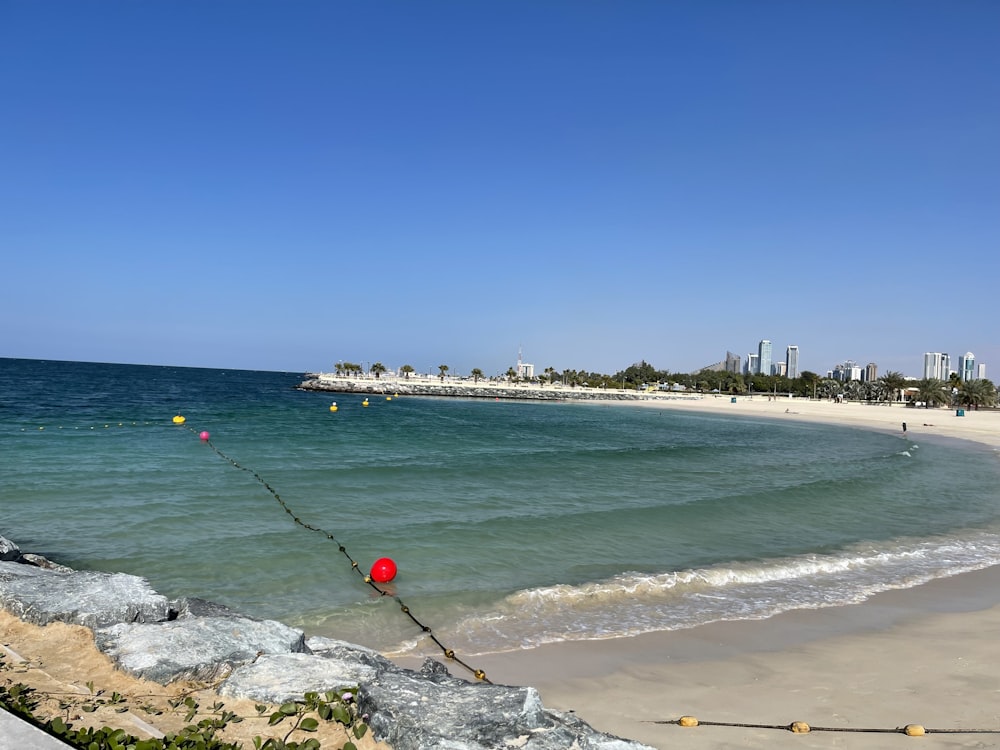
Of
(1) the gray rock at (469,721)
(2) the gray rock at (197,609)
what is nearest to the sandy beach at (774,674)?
(2) the gray rock at (197,609)

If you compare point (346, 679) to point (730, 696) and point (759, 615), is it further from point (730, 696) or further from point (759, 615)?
point (759, 615)

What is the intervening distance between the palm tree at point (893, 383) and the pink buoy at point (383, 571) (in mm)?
113717

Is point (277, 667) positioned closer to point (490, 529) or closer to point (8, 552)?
point (8, 552)

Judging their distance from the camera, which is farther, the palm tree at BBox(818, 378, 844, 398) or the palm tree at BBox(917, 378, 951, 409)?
the palm tree at BBox(818, 378, 844, 398)

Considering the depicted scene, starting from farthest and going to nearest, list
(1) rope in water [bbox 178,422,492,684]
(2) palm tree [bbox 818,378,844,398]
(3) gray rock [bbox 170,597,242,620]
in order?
1. (2) palm tree [bbox 818,378,844,398]
2. (1) rope in water [bbox 178,422,492,684]
3. (3) gray rock [bbox 170,597,242,620]

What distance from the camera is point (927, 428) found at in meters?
51.1

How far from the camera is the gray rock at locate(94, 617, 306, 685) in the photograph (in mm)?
4820

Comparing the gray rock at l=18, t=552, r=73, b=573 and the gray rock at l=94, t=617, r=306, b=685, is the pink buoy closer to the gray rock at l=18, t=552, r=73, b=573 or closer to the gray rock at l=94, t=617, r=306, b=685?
the gray rock at l=94, t=617, r=306, b=685

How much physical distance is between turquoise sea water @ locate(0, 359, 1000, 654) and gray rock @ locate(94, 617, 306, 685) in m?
1.96

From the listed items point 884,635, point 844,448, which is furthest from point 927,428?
point 884,635

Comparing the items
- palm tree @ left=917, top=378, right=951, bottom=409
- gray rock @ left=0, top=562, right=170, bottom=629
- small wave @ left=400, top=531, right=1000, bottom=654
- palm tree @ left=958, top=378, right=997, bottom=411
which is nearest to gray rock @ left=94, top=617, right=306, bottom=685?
gray rock @ left=0, top=562, right=170, bottom=629

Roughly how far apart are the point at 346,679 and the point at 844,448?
36.6 meters

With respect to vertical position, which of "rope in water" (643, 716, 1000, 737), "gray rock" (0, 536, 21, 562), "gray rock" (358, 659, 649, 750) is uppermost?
"gray rock" (358, 659, 649, 750)

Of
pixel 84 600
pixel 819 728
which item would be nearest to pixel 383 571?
pixel 84 600
